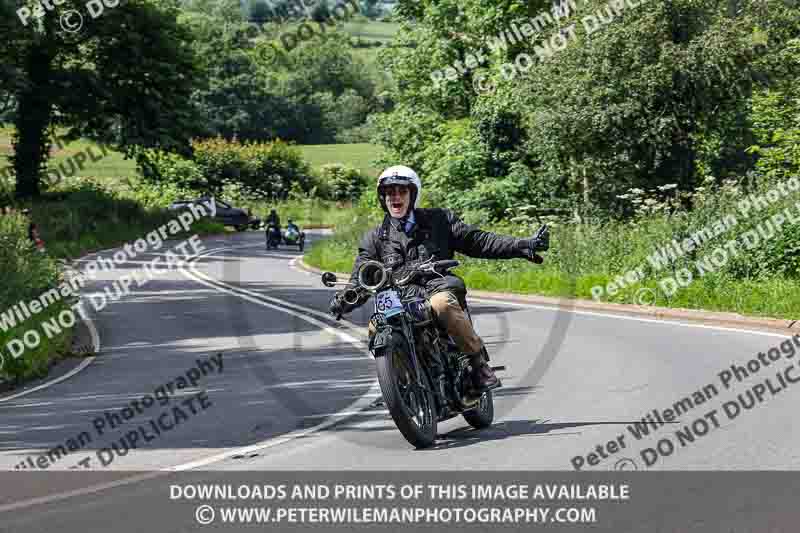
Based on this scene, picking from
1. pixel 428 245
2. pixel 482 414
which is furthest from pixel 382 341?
pixel 482 414

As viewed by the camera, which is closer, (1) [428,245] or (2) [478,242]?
(1) [428,245]

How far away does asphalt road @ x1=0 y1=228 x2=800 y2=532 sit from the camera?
8.32 meters

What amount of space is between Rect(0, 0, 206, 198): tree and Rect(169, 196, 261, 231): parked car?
1350 centimetres

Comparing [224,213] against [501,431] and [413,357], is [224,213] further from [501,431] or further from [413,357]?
[413,357]

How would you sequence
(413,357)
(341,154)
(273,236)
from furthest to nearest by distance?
(341,154)
(273,236)
(413,357)

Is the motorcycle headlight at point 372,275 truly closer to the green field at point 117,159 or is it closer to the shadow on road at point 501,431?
the shadow on road at point 501,431

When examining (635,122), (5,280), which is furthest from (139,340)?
(635,122)

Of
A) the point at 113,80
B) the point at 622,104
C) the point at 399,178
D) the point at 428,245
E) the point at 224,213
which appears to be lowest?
the point at 224,213

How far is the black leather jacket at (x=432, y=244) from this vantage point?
9305 mm

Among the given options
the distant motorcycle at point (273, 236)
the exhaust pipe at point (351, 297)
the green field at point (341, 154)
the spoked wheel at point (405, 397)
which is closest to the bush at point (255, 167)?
the green field at point (341, 154)

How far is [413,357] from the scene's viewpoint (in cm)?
891

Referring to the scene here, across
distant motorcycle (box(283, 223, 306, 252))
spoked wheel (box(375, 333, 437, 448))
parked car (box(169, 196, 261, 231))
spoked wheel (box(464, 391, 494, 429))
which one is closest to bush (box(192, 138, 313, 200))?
parked car (box(169, 196, 261, 231))

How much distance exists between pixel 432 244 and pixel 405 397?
1.29 meters

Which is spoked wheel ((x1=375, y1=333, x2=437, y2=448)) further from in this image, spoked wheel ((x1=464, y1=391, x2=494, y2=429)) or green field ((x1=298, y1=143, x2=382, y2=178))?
green field ((x1=298, y1=143, x2=382, y2=178))
